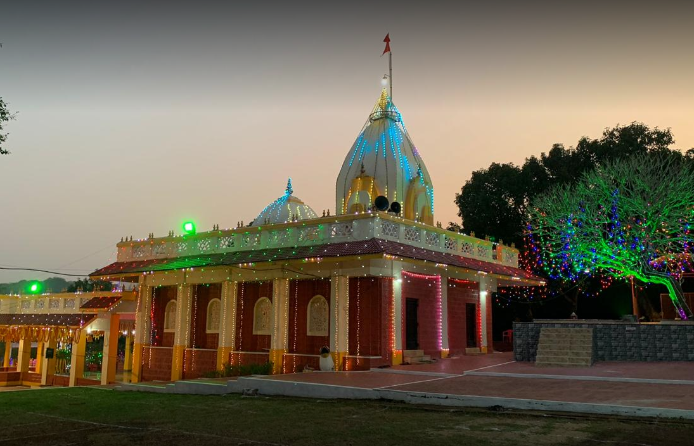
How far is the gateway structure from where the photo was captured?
19219 mm

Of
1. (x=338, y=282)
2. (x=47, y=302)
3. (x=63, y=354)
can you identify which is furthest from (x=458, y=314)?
(x=63, y=354)

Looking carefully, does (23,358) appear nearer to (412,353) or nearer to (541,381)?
(412,353)

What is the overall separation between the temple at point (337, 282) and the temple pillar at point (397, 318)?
0.06 meters

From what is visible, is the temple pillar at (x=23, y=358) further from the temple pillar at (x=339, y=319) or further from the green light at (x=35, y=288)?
the temple pillar at (x=339, y=319)

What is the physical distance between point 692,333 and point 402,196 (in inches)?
501

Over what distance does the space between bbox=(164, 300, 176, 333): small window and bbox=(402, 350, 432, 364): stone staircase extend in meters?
11.3

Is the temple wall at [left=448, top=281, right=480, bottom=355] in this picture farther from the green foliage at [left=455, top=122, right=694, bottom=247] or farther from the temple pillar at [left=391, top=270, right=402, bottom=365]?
the green foliage at [left=455, top=122, right=694, bottom=247]

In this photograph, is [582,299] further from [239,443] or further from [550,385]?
[239,443]

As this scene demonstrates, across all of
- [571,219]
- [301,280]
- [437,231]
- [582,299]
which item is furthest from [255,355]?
[582,299]

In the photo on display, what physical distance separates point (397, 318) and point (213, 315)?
8.72 metres

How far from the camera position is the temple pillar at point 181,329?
2424 centimetres

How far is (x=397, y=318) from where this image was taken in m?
19.4

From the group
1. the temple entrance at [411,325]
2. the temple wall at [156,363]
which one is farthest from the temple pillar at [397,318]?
the temple wall at [156,363]

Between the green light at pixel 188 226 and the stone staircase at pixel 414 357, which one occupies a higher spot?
the green light at pixel 188 226
